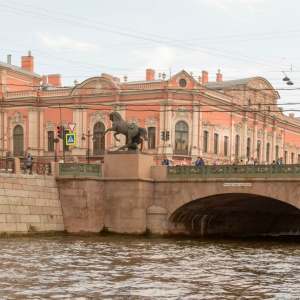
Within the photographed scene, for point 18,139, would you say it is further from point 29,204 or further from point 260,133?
point 29,204

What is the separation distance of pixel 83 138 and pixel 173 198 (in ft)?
70.9

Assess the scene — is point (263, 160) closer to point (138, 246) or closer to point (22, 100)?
point (22, 100)

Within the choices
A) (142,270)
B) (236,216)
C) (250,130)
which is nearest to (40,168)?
(236,216)

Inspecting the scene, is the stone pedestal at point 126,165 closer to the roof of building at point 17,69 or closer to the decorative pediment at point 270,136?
the roof of building at point 17,69

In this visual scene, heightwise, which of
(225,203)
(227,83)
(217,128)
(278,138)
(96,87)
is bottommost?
(225,203)

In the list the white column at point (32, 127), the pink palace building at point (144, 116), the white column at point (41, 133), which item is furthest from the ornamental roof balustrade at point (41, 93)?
the white column at point (41, 133)

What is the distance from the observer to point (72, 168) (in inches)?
1337

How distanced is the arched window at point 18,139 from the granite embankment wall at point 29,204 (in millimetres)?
25466

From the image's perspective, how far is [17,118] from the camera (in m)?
58.6

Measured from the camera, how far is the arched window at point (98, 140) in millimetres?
56031

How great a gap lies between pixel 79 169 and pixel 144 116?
71.6 feet

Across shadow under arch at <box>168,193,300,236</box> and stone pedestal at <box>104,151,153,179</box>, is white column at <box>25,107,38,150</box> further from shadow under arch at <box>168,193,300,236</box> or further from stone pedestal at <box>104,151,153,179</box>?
stone pedestal at <box>104,151,153,179</box>

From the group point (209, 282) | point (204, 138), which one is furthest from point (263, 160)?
point (209, 282)

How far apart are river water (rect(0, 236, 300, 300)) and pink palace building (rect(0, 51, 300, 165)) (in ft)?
76.6
